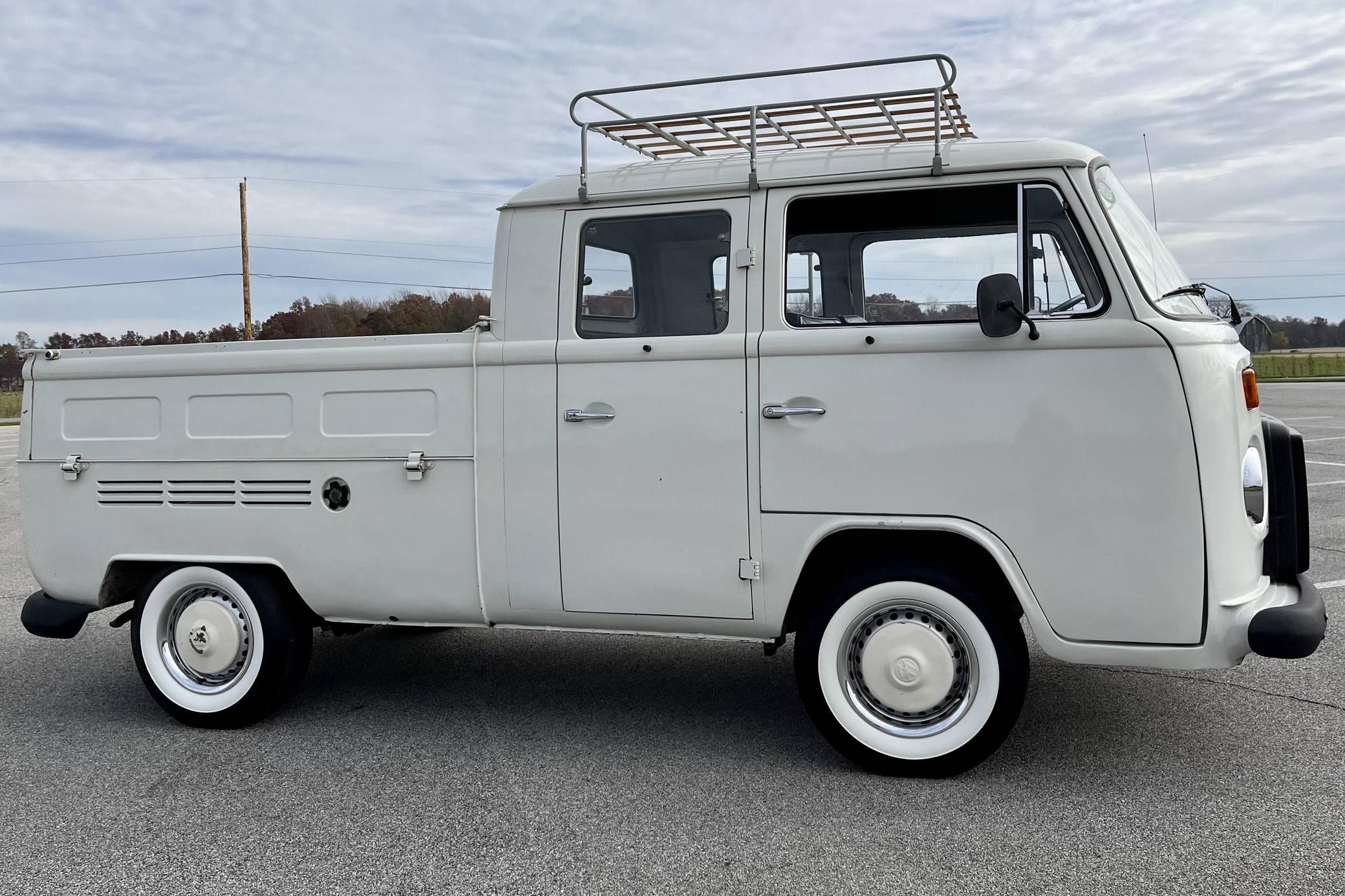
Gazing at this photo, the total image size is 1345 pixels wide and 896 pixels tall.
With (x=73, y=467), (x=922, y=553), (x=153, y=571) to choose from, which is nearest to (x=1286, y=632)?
(x=922, y=553)

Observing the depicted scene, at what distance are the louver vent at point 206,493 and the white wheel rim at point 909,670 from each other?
2.44 metres

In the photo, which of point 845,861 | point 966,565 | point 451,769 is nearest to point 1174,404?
point 966,565

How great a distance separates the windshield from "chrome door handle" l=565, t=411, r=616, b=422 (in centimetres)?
205

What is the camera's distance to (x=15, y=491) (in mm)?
14156

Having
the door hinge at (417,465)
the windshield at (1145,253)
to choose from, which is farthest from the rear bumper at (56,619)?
the windshield at (1145,253)

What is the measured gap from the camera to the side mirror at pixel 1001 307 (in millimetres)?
3924

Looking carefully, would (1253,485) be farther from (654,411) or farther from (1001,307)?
(654,411)


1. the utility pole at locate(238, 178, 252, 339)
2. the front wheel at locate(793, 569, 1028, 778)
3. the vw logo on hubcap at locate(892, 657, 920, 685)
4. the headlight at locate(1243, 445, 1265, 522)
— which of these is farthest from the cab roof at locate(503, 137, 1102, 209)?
Answer: the utility pole at locate(238, 178, 252, 339)

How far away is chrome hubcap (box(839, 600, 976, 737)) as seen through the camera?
427 centimetres

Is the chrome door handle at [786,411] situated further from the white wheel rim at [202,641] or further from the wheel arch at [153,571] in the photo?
the white wheel rim at [202,641]

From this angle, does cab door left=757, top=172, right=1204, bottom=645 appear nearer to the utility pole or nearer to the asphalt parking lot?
the asphalt parking lot

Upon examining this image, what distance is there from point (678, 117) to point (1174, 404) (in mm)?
2325

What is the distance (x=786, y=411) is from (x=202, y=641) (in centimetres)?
293

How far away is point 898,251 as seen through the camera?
175 inches
